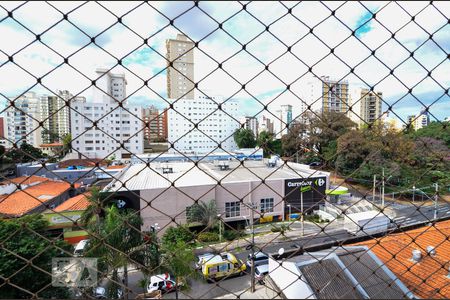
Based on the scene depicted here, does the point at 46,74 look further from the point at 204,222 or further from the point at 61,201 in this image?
the point at 61,201

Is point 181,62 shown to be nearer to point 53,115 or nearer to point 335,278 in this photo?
point 53,115

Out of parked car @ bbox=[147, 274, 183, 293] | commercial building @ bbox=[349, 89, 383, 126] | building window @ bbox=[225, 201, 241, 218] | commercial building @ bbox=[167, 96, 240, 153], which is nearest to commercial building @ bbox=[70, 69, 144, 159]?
commercial building @ bbox=[167, 96, 240, 153]

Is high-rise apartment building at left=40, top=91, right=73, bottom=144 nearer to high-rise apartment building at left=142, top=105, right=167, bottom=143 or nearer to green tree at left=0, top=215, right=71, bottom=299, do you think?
high-rise apartment building at left=142, top=105, right=167, bottom=143

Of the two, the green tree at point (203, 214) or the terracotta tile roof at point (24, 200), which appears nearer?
the terracotta tile roof at point (24, 200)

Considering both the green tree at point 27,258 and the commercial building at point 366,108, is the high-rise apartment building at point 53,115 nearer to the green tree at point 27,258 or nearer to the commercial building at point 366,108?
the commercial building at point 366,108

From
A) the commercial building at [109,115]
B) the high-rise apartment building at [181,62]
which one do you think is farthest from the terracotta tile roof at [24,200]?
the high-rise apartment building at [181,62]

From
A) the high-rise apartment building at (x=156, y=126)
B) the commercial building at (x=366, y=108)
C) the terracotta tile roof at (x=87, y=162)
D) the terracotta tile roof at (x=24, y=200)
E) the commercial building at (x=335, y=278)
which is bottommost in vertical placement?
the terracotta tile roof at (x=24, y=200)
